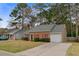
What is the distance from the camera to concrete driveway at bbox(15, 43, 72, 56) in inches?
434

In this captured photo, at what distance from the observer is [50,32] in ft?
37.2

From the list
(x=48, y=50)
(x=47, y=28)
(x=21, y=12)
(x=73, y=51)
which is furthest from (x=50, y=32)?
(x=21, y=12)

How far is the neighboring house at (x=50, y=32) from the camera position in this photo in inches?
443

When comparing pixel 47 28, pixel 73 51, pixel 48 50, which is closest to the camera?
pixel 73 51

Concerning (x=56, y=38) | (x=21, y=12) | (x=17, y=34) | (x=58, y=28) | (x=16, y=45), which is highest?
(x=21, y=12)

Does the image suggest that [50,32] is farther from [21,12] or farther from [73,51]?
[21,12]

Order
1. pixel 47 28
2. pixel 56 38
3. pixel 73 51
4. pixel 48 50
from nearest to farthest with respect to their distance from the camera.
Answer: pixel 73 51 → pixel 48 50 → pixel 47 28 → pixel 56 38

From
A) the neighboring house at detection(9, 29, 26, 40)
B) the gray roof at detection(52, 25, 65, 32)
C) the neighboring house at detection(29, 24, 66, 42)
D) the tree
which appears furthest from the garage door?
the tree

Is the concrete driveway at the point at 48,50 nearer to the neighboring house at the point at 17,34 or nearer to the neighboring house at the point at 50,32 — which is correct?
the neighboring house at the point at 50,32

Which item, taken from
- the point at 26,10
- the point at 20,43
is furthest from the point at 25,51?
the point at 26,10

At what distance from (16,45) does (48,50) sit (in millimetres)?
915

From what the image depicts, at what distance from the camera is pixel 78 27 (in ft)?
36.9

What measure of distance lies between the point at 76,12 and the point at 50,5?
762mm

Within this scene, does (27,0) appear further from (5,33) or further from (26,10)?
(5,33)
